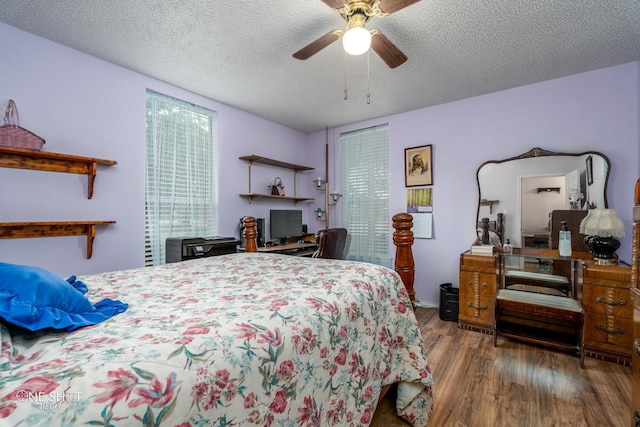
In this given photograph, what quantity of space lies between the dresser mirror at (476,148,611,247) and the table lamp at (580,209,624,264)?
0.40 meters

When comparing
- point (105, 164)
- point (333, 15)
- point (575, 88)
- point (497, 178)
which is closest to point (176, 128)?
point (105, 164)

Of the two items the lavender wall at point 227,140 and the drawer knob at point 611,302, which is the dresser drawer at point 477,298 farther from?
the drawer knob at point 611,302

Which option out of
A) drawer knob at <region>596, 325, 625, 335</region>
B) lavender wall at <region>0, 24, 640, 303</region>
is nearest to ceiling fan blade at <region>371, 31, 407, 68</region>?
lavender wall at <region>0, 24, 640, 303</region>

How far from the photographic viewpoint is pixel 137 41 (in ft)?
7.23

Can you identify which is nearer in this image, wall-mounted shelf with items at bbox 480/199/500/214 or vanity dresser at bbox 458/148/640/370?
vanity dresser at bbox 458/148/640/370

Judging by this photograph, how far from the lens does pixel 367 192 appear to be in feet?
13.3

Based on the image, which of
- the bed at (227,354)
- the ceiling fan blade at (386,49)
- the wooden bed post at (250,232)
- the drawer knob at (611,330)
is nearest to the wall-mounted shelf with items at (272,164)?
the wooden bed post at (250,232)

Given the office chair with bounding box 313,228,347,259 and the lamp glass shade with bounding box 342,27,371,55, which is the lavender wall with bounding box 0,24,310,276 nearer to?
the office chair with bounding box 313,228,347,259

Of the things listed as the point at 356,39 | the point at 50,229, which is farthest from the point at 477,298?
the point at 50,229

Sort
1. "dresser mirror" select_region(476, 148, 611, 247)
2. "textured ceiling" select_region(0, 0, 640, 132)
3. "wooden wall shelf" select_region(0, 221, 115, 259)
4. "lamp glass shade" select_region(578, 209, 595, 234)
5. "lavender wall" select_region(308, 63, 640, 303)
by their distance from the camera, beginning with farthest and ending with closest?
"dresser mirror" select_region(476, 148, 611, 247), "lavender wall" select_region(308, 63, 640, 303), "lamp glass shade" select_region(578, 209, 595, 234), "wooden wall shelf" select_region(0, 221, 115, 259), "textured ceiling" select_region(0, 0, 640, 132)

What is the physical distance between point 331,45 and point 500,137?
2.13m

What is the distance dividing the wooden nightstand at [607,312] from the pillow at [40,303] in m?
3.03

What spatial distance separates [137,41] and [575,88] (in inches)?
153

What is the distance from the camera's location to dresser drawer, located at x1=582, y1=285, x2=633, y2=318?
84.5 inches
